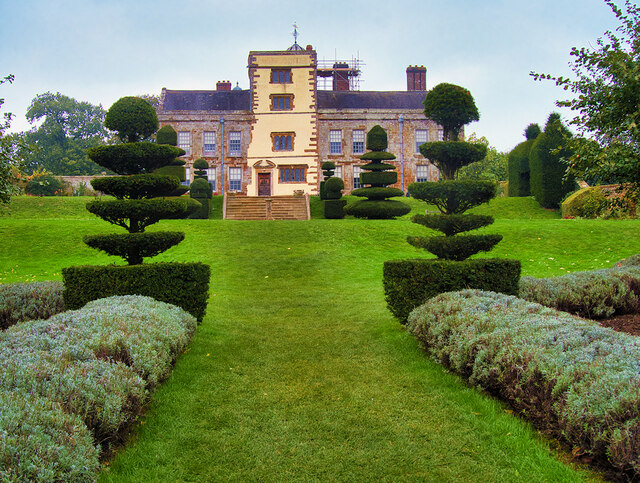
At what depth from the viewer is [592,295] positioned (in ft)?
31.5

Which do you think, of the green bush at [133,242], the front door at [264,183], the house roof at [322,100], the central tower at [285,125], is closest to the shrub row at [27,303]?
the green bush at [133,242]

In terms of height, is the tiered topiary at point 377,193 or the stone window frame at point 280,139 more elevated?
the stone window frame at point 280,139

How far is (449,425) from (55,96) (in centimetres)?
7189

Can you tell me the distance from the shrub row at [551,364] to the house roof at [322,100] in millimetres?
37683

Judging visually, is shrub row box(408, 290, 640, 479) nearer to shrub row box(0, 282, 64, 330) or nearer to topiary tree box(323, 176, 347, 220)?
shrub row box(0, 282, 64, 330)

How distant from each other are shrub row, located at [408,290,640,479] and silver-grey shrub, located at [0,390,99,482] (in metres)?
→ 4.05

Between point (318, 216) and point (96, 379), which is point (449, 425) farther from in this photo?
point (318, 216)

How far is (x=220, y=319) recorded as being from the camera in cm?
1030

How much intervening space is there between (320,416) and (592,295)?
6862mm

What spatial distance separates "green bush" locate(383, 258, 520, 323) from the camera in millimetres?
8883

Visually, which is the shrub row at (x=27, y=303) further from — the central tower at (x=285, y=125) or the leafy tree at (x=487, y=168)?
the leafy tree at (x=487, y=168)

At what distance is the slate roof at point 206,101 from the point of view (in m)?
42.4

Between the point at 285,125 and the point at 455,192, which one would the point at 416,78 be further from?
the point at 455,192

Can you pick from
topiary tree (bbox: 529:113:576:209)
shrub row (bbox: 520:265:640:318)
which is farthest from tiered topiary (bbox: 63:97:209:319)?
topiary tree (bbox: 529:113:576:209)
